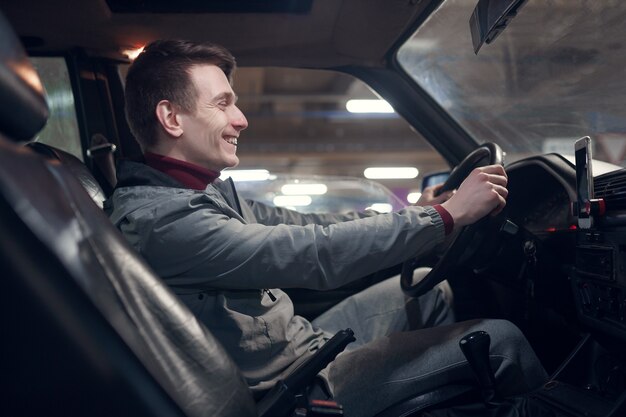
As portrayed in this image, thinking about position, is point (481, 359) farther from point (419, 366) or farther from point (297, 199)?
point (297, 199)

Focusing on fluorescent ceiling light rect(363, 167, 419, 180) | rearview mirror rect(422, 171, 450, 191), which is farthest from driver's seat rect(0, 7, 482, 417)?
fluorescent ceiling light rect(363, 167, 419, 180)

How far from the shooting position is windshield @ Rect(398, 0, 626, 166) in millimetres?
1839

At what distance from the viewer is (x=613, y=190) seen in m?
1.38

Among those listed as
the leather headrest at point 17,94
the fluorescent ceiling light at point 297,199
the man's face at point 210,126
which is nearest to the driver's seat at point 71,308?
the leather headrest at point 17,94

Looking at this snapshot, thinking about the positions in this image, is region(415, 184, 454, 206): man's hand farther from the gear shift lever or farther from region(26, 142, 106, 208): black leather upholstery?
region(26, 142, 106, 208): black leather upholstery

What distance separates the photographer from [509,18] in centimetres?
159

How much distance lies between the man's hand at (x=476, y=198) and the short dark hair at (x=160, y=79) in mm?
700

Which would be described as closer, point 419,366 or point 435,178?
point 419,366

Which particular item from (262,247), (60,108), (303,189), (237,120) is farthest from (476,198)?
(303,189)

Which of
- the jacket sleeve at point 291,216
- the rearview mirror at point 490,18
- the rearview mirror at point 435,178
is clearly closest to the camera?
the rearview mirror at point 490,18

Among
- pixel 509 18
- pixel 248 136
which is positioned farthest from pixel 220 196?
pixel 248 136

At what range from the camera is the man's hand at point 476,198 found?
1.44m

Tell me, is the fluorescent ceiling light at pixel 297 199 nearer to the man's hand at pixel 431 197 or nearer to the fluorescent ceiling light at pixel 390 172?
the man's hand at pixel 431 197

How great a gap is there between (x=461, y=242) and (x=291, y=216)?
664 millimetres
